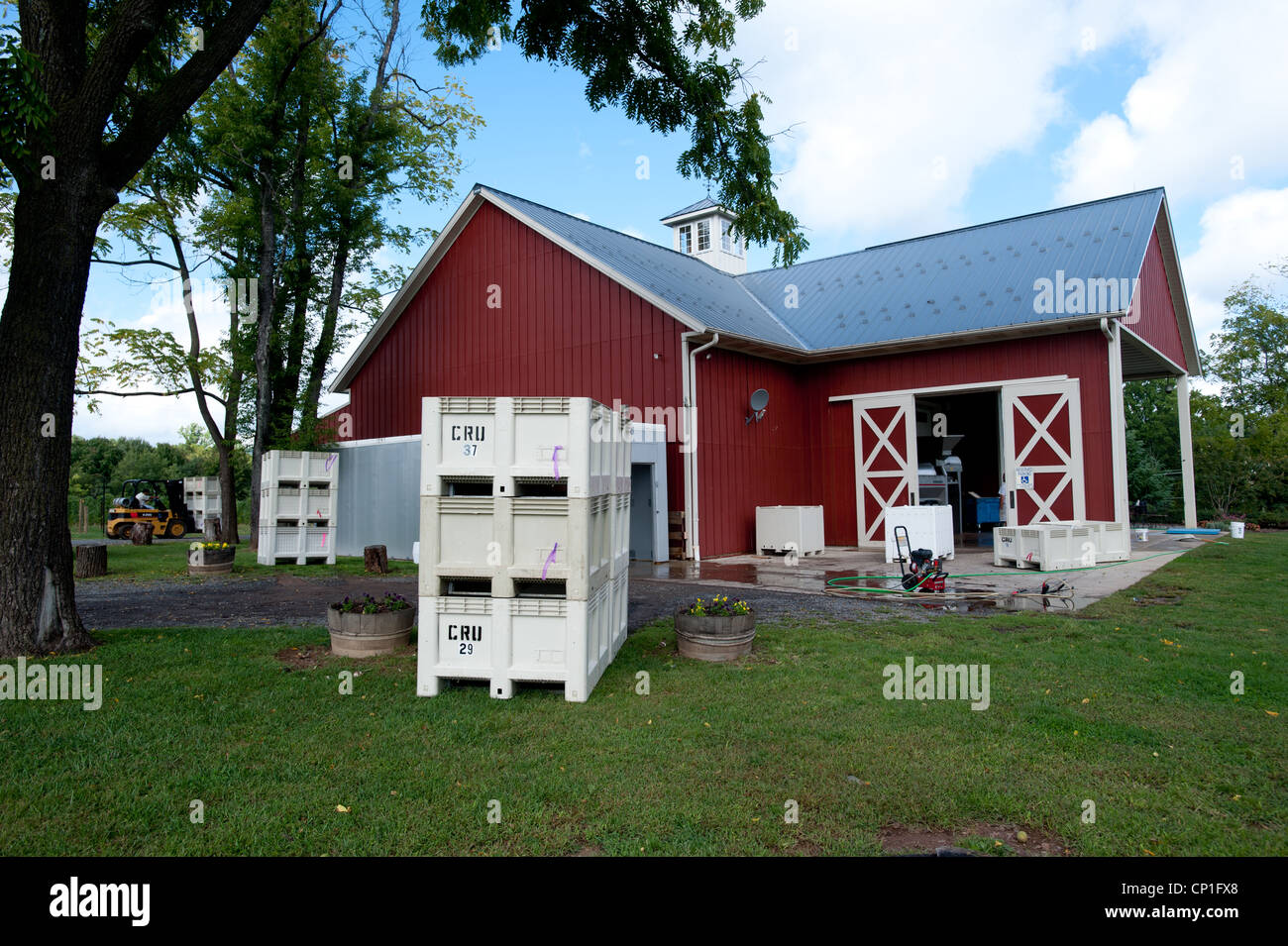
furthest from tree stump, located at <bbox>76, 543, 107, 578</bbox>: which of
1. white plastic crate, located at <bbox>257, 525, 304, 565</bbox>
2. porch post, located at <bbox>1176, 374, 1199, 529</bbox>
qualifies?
porch post, located at <bbox>1176, 374, 1199, 529</bbox>

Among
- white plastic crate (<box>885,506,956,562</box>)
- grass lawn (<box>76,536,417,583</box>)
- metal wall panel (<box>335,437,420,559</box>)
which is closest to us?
white plastic crate (<box>885,506,956,562</box>)

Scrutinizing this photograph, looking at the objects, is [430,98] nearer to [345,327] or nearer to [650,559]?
[345,327]

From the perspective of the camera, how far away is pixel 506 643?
522cm

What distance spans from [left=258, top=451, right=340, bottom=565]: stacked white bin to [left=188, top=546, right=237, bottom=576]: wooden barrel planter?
136 cm

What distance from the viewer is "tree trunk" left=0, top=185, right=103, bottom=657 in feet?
20.3

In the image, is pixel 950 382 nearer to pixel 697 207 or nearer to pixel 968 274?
pixel 968 274

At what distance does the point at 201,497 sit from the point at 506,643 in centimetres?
3049

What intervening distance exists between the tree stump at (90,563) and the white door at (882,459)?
14.1 metres

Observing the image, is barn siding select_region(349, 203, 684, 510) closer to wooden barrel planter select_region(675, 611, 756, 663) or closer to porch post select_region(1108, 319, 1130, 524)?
porch post select_region(1108, 319, 1130, 524)

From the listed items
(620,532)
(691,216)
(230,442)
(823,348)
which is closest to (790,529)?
(823,348)

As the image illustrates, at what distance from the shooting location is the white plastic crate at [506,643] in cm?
515

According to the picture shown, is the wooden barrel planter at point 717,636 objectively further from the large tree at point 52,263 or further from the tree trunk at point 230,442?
the tree trunk at point 230,442

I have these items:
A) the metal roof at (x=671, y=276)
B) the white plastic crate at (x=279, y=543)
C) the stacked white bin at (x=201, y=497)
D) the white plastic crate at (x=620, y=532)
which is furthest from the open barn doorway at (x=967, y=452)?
the stacked white bin at (x=201, y=497)

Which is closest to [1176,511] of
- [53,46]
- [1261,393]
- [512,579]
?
[1261,393]
